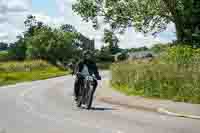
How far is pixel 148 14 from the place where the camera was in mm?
43312

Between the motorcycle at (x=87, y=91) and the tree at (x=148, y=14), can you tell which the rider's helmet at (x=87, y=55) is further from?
the tree at (x=148, y=14)

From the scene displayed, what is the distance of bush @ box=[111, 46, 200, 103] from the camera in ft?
67.4

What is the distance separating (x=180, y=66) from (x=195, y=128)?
9.30 meters

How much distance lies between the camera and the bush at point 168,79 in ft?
67.4

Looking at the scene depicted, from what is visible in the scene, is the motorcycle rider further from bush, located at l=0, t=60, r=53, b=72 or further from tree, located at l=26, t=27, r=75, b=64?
tree, located at l=26, t=27, r=75, b=64

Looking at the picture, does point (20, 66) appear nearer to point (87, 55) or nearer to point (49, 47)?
point (49, 47)

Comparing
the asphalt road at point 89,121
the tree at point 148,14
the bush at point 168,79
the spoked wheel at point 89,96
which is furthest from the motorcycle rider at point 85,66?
the tree at point 148,14

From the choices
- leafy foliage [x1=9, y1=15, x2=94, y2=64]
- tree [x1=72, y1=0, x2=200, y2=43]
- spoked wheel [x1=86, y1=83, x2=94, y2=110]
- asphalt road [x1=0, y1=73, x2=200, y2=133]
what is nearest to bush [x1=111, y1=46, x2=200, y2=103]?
asphalt road [x1=0, y1=73, x2=200, y2=133]

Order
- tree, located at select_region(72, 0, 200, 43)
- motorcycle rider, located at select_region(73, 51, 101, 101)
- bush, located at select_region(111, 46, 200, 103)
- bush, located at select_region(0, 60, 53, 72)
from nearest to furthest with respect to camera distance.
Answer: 1. motorcycle rider, located at select_region(73, 51, 101, 101)
2. bush, located at select_region(111, 46, 200, 103)
3. tree, located at select_region(72, 0, 200, 43)
4. bush, located at select_region(0, 60, 53, 72)

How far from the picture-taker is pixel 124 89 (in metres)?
26.9

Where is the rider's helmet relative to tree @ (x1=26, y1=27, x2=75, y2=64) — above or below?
above

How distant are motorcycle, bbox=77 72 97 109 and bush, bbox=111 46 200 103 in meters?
3.72

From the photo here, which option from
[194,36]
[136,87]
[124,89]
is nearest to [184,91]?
[136,87]

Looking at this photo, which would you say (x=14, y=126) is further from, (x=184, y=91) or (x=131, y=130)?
(x=184, y=91)
